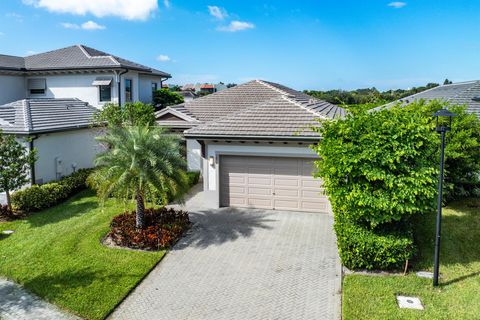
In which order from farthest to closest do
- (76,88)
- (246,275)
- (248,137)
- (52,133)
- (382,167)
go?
(76,88) < (52,133) < (248,137) < (246,275) < (382,167)

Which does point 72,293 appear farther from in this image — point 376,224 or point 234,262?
point 376,224

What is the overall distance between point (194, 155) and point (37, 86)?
12767mm

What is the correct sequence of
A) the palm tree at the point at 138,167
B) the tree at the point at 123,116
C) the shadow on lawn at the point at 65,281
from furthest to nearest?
1. the tree at the point at 123,116
2. the palm tree at the point at 138,167
3. the shadow on lawn at the point at 65,281

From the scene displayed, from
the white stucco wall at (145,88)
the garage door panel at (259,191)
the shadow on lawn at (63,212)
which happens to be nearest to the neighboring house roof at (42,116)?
the shadow on lawn at (63,212)

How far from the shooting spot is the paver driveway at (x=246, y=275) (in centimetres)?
864

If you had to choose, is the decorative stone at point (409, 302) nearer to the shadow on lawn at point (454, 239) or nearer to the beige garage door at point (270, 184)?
the shadow on lawn at point (454, 239)

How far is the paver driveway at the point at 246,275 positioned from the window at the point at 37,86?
682 inches

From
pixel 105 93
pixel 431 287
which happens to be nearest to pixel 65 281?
pixel 431 287

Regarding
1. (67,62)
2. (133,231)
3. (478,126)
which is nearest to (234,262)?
(133,231)

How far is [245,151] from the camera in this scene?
50.3ft

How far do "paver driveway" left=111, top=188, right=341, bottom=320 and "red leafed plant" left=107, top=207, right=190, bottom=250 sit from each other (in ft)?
1.38

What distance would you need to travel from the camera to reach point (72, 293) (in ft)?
30.4

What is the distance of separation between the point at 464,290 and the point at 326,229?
498 cm

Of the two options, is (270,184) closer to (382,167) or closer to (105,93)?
(382,167)
